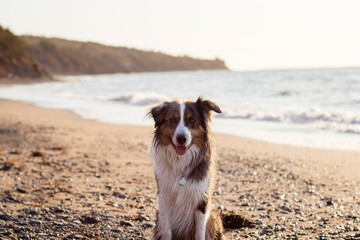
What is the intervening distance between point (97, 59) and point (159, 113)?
122 meters

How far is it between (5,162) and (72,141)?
2.71 m

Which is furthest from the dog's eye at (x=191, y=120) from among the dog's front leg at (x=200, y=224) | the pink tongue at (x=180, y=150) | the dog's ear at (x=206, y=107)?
the dog's front leg at (x=200, y=224)

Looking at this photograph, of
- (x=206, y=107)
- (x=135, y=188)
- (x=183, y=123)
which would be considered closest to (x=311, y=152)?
(x=135, y=188)

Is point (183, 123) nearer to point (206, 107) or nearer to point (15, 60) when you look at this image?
point (206, 107)

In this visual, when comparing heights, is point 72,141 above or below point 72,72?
below

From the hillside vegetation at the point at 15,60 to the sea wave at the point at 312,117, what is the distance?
44.8 m

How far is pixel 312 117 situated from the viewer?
15.8 m

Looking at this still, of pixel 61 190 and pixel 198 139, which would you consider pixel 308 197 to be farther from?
pixel 61 190

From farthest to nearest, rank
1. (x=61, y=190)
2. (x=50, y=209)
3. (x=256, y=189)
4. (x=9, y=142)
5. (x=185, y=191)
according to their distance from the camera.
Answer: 1. (x=9, y=142)
2. (x=256, y=189)
3. (x=61, y=190)
4. (x=50, y=209)
5. (x=185, y=191)

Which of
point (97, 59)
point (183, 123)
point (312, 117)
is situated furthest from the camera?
point (97, 59)

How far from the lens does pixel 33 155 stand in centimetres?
838

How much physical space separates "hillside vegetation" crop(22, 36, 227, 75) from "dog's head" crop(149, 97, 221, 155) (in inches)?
3457

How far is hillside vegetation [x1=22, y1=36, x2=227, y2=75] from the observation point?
98.2 metres

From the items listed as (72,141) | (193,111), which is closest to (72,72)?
(72,141)
